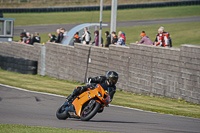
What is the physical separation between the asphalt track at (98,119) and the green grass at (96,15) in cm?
3076

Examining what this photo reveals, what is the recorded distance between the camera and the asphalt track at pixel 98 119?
8055 mm

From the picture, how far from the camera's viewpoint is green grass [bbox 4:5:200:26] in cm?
4516

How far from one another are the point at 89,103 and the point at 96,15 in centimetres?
3940

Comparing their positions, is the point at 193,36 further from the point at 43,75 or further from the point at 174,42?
the point at 43,75

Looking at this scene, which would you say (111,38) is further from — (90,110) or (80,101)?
(90,110)

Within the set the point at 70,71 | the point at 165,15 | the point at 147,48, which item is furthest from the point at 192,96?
the point at 165,15

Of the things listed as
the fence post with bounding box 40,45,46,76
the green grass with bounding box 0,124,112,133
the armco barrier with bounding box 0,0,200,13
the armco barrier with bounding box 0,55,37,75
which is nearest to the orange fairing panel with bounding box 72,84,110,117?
the green grass with bounding box 0,124,112,133

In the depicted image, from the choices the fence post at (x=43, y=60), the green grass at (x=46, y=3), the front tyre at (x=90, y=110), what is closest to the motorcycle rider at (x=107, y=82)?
the front tyre at (x=90, y=110)

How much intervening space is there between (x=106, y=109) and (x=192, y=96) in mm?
3437

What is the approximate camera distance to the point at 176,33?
3341 centimetres

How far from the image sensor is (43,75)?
22797 millimetres

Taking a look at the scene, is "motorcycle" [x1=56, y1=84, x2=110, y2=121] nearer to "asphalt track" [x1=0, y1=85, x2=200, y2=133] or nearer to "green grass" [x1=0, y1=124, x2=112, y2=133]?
"asphalt track" [x1=0, y1=85, x2=200, y2=133]

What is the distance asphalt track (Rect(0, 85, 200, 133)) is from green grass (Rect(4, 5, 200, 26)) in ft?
101

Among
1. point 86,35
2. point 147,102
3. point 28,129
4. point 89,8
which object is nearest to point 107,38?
point 86,35
